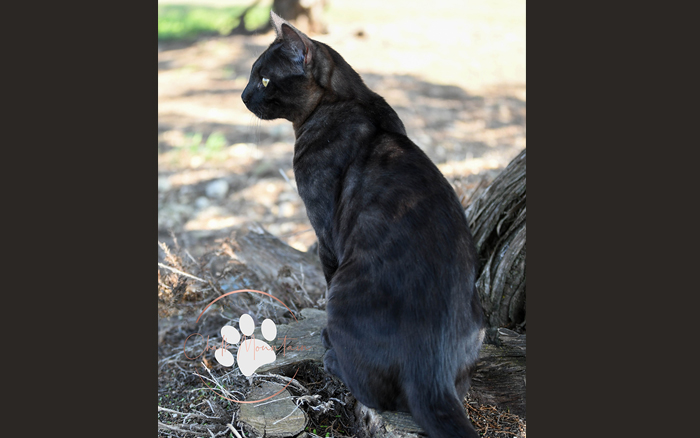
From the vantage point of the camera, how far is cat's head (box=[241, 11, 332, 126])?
9.40 feet

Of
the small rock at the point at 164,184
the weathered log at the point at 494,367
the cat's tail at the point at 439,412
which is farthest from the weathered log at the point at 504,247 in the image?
the small rock at the point at 164,184

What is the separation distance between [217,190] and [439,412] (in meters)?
4.45

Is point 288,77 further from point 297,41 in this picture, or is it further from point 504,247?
point 504,247

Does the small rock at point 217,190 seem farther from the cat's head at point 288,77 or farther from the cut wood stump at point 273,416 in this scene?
the cut wood stump at point 273,416

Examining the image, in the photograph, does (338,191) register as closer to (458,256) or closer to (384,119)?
(384,119)

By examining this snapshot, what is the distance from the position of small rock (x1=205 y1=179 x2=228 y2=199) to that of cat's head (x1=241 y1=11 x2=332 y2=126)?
3.22 metres

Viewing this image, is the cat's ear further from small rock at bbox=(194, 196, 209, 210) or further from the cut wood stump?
small rock at bbox=(194, 196, 209, 210)

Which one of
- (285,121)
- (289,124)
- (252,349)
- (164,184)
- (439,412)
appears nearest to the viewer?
(439,412)

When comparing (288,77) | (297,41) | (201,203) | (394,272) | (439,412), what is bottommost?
(201,203)

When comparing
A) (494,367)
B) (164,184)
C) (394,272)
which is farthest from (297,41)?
(164,184)

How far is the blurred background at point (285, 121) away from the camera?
19.7 ft

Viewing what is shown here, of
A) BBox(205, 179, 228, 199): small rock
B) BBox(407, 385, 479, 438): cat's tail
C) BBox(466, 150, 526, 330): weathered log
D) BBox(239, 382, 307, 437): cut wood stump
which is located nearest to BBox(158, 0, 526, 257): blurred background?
BBox(205, 179, 228, 199): small rock

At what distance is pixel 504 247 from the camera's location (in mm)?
3350

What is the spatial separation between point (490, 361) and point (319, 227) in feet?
3.49
